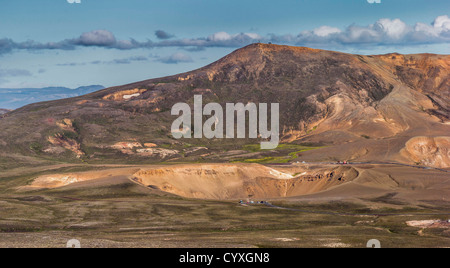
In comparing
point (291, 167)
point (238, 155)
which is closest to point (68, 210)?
point (291, 167)

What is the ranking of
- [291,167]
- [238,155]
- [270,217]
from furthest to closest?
1. [238,155]
2. [291,167]
3. [270,217]

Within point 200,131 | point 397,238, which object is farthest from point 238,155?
point 397,238

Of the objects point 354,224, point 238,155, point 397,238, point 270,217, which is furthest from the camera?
point 238,155

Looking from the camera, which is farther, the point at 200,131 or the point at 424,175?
Result: the point at 200,131

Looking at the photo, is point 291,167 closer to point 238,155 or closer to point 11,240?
point 238,155
